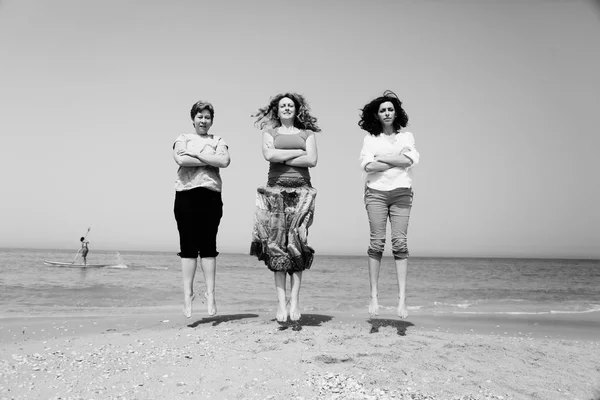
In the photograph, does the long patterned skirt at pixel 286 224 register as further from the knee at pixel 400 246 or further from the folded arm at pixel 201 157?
the knee at pixel 400 246

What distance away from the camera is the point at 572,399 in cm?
296

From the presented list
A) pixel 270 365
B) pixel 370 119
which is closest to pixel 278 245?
pixel 270 365

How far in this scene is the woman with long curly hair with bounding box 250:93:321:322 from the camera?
14.1ft

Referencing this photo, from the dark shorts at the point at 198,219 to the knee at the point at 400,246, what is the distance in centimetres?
183

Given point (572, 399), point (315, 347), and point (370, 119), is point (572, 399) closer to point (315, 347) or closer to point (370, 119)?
point (315, 347)

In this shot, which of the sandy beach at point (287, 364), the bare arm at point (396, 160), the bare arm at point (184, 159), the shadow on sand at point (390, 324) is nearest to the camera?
the sandy beach at point (287, 364)

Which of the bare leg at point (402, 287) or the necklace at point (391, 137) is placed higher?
the necklace at point (391, 137)

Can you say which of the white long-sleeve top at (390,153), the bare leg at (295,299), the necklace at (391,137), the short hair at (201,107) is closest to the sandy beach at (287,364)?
the bare leg at (295,299)

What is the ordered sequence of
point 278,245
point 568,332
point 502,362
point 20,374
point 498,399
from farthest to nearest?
point 568,332
point 278,245
point 502,362
point 20,374
point 498,399

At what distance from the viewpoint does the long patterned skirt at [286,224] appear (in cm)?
430

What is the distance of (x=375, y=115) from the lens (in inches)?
181

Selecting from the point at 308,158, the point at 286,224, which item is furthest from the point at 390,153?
the point at 286,224

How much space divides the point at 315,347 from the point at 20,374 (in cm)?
224

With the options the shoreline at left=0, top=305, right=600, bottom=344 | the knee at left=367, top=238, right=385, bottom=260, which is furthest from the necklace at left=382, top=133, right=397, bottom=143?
the shoreline at left=0, top=305, right=600, bottom=344
